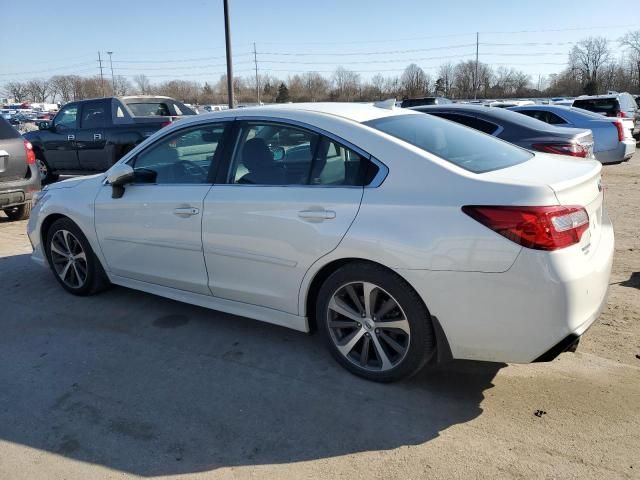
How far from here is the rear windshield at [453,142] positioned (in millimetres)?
3118

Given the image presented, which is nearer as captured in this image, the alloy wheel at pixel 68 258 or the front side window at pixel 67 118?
the alloy wheel at pixel 68 258

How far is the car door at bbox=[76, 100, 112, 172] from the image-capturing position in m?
11.1

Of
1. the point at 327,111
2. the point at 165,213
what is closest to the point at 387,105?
the point at 327,111

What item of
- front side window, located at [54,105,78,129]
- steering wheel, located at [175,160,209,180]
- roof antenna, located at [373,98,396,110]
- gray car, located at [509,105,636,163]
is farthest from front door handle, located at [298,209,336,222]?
front side window, located at [54,105,78,129]

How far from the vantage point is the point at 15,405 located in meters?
3.14

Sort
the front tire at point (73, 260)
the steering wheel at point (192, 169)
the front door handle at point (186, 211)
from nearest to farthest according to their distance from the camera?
the front door handle at point (186, 211), the steering wheel at point (192, 169), the front tire at point (73, 260)

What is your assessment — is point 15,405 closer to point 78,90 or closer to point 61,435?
point 61,435

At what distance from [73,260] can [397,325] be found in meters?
3.16

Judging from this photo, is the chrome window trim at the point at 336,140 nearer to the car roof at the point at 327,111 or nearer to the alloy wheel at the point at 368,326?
the car roof at the point at 327,111

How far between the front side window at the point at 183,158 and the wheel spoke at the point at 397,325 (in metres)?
1.57

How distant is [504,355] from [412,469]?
75 centimetres

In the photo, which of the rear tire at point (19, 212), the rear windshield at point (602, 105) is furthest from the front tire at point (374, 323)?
the rear windshield at point (602, 105)

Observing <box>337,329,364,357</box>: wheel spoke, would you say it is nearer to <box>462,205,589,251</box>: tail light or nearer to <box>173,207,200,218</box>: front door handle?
<box>462,205,589,251</box>: tail light

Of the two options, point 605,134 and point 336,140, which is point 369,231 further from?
point 605,134
